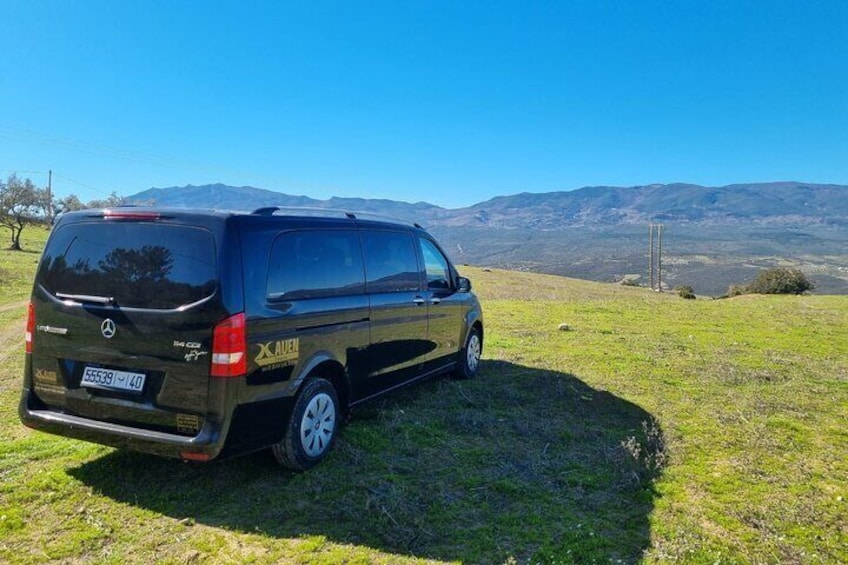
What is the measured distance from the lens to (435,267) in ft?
23.3

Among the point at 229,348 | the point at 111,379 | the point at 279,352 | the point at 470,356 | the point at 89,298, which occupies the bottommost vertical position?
the point at 470,356

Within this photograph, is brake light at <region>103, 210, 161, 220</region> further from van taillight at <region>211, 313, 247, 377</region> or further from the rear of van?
van taillight at <region>211, 313, 247, 377</region>

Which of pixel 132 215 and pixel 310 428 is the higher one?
pixel 132 215

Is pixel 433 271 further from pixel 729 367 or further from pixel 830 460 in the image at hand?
pixel 729 367

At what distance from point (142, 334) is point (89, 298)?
0.61 metres

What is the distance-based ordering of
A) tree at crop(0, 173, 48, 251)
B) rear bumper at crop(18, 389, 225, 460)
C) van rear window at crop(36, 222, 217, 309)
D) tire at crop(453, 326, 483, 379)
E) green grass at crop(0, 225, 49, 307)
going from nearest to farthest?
rear bumper at crop(18, 389, 225, 460)
van rear window at crop(36, 222, 217, 309)
tire at crop(453, 326, 483, 379)
green grass at crop(0, 225, 49, 307)
tree at crop(0, 173, 48, 251)

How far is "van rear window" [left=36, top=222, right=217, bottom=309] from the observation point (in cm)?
393

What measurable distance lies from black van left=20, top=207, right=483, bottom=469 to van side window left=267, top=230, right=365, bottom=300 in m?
0.02

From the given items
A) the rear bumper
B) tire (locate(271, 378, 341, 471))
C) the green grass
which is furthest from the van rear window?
the green grass

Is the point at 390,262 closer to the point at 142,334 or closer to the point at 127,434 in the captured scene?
the point at 142,334

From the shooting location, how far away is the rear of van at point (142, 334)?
3832mm

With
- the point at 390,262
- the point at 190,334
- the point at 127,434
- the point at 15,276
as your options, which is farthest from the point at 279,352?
the point at 15,276

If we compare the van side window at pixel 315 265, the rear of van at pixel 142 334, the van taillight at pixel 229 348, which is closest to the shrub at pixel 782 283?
the van side window at pixel 315 265

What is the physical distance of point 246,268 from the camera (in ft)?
13.3
